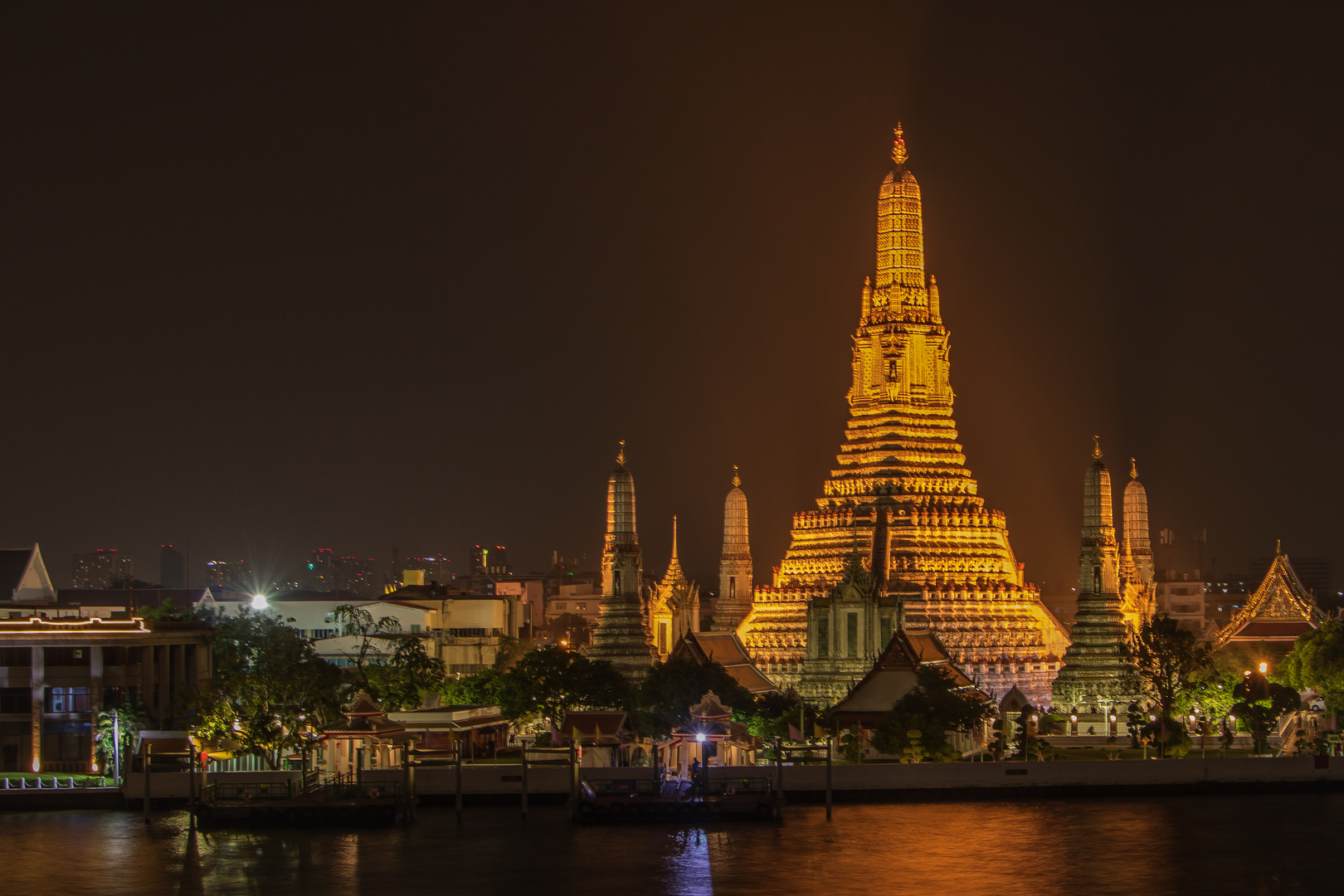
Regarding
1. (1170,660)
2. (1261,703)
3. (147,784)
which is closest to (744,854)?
(147,784)

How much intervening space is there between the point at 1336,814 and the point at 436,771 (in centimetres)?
3776

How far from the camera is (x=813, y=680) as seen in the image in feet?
409

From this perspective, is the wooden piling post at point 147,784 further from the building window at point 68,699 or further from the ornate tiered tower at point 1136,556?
the ornate tiered tower at point 1136,556

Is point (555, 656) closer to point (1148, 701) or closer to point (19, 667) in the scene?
point (19, 667)

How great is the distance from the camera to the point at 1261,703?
110 metres

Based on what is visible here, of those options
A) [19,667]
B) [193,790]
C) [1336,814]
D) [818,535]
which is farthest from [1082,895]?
[818,535]

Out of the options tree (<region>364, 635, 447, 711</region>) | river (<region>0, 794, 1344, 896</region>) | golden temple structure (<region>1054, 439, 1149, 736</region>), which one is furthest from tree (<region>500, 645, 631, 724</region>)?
golden temple structure (<region>1054, 439, 1149, 736</region>)

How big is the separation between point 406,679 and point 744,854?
126ft

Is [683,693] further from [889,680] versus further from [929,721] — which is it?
[929,721]

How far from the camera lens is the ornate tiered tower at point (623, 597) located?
12838cm

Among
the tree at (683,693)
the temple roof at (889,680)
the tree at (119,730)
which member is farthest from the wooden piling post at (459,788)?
the temple roof at (889,680)

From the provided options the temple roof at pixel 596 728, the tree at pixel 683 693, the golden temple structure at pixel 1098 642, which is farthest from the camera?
the golden temple structure at pixel 1098 642

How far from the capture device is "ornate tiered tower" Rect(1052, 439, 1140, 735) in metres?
121

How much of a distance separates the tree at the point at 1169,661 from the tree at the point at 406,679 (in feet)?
126
